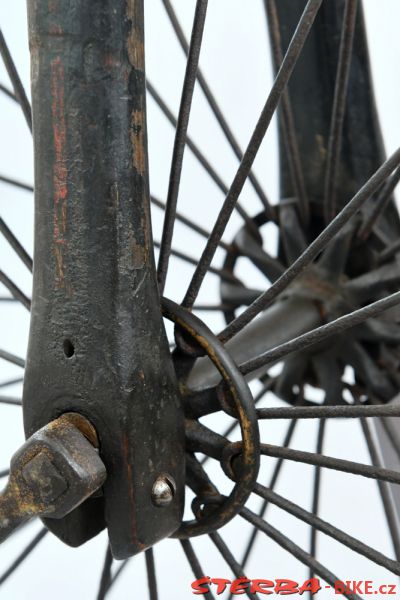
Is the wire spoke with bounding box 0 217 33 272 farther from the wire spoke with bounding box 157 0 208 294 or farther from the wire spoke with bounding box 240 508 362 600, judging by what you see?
the wire spoke with bounding box 240 508 362 600

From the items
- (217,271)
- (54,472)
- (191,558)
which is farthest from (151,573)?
(217,271)

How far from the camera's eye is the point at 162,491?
94 centimetres

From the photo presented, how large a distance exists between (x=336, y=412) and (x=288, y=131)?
48 cm

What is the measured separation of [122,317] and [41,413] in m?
0.10

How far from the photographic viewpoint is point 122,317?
905 mm

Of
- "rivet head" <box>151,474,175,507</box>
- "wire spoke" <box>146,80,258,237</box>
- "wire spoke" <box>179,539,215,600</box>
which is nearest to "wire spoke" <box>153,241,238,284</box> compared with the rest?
"wire spoke" <box>146,80,258,237</box>

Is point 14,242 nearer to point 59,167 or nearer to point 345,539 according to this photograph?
point 59,167

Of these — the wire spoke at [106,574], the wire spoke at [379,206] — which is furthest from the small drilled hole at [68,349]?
the wire spoke at [379,206]

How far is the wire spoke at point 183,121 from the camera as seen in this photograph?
946 millimetres

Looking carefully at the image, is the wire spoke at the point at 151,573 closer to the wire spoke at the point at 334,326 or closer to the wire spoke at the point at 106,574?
the wire spoke at the point at 106,574

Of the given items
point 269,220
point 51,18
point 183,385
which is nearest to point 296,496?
point 269,220

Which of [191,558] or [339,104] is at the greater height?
[339,104]

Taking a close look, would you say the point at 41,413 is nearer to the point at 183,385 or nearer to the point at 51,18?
the point at 183,385

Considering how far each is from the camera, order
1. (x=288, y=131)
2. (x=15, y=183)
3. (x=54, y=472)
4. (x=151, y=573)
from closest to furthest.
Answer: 1. (x=54, y=472)
2. (x=151, y=573)
3. (x=288, y=131)
4. (x=15, y=183)
